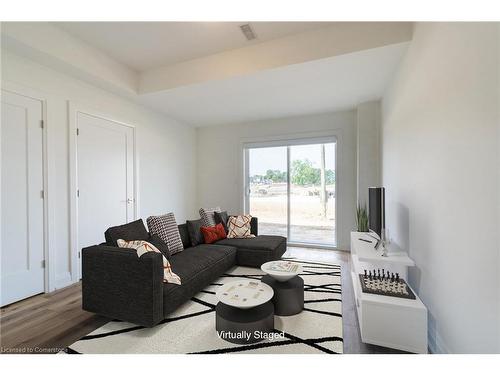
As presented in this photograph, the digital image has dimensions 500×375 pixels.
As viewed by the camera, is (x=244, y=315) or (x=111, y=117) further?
(x=111, y=117)

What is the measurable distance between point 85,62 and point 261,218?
3.80m

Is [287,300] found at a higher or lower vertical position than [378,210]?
lower

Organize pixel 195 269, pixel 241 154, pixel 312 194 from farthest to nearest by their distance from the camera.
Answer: pixel 241 154 → pixel 312 194 → pixel 195 269

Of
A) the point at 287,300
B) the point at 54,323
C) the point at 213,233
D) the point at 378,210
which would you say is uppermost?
the point at 378,210

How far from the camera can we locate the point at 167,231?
104 inches

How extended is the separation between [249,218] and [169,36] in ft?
8.63

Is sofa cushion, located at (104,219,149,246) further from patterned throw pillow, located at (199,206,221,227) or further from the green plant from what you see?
the green plant

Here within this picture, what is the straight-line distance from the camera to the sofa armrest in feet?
5.61

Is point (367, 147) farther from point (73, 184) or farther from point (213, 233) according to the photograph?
point (73, 184)

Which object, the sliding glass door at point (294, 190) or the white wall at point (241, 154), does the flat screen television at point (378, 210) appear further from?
the sliding glass door at point (294, 190)

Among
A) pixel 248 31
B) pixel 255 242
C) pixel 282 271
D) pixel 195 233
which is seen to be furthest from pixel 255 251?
pixel 248 31

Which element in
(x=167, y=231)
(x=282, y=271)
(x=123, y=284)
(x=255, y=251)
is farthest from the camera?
(x=255, y=251)

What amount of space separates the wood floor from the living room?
2cm
